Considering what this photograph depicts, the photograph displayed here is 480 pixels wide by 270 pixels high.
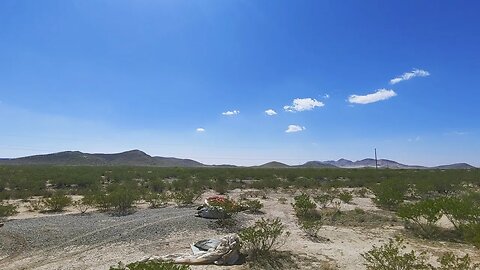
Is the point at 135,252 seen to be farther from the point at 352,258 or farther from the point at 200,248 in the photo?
the point at 352,258

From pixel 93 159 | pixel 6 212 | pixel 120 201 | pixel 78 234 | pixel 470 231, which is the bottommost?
pixel 78 234

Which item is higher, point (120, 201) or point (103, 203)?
point (120, 201)

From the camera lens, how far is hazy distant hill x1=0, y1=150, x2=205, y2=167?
11750cm

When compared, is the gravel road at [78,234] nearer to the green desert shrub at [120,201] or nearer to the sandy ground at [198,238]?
the sandy ground at [198,238]

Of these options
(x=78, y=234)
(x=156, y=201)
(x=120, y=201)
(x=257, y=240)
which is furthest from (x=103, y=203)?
(x=257, y=240)

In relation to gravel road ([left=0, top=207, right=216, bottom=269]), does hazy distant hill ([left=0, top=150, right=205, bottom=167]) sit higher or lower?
higher

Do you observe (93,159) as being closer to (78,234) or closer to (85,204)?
(85,204)

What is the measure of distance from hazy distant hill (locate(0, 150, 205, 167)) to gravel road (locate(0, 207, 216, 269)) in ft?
350

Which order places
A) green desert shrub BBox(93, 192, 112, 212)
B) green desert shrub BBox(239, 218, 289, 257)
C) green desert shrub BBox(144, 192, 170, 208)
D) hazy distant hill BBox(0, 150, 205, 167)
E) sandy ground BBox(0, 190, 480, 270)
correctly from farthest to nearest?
hazy distant hill BBox(0, 150, 205, 167)
green desert shrub BBox(144, 192, 170, 208)
green desert shrub BBox(93, 192, 112, 212)
green desert shrub BBox(239, 218, 289, 257)
sandy ground BBox(0, 190, 480, 270)

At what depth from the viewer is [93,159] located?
419ft

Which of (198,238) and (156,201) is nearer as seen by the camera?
(198,238)

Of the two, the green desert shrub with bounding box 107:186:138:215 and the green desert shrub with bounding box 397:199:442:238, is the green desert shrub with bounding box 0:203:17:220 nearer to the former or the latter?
the green desert shrub with bounding box 107:186:138:215

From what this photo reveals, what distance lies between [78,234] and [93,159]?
123608 millimetres

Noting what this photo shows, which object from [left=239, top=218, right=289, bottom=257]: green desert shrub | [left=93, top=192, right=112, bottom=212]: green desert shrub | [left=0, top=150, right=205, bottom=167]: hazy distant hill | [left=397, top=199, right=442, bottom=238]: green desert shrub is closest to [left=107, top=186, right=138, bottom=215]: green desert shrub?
[left=93, top=192, right=112, bottom=212]: green desert shrub
